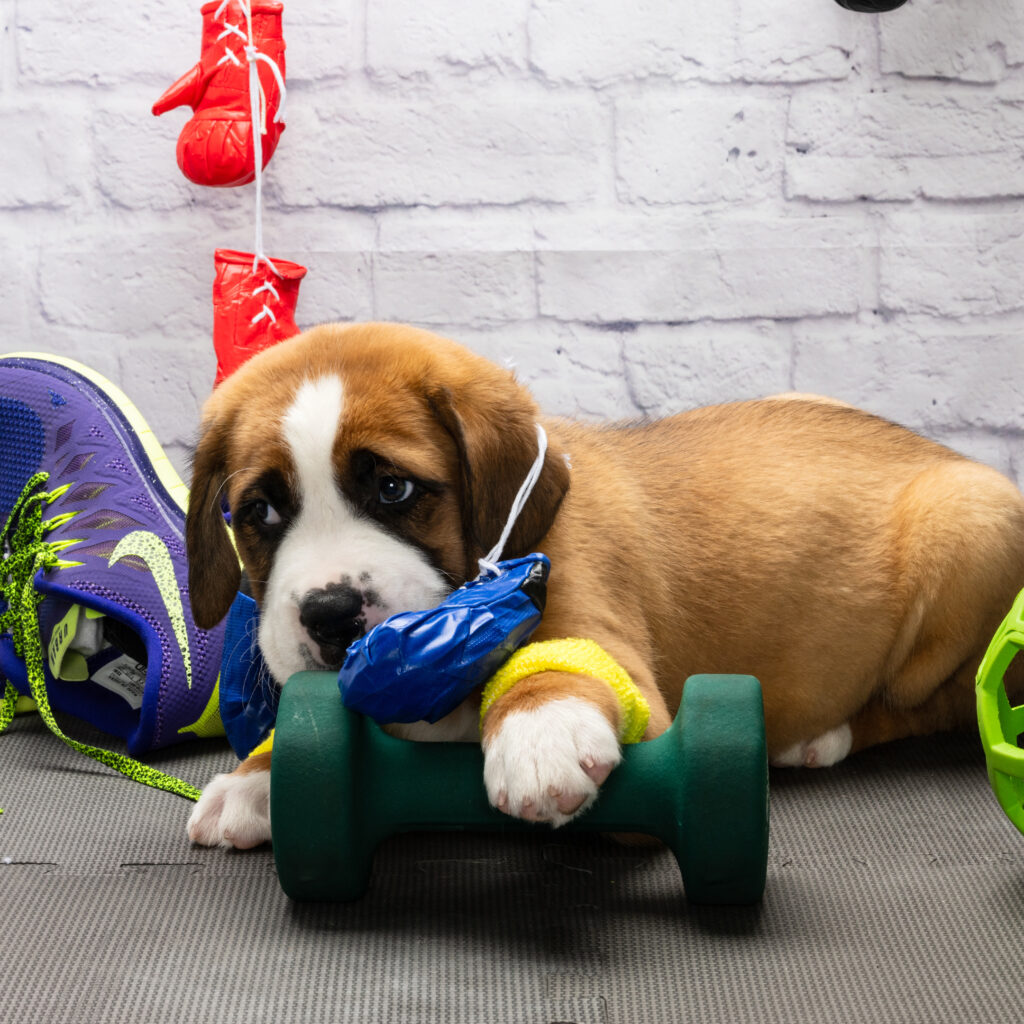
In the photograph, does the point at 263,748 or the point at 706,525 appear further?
the point at 706,525

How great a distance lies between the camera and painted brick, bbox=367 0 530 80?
333cm

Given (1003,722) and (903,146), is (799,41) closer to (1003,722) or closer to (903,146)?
(903,146)

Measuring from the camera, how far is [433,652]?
162cm

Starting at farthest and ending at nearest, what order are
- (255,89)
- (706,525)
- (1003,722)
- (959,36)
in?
(959,36), (255,89), (706,525), (1003,722)

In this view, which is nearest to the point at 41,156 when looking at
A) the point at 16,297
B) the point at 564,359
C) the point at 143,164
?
the point at 143,164

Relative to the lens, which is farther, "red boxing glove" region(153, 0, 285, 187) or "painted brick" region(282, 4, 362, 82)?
"painted brick" region(282, 4, 362, 82)

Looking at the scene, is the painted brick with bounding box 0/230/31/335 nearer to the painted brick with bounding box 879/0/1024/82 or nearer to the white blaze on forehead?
the white blaze on forehead

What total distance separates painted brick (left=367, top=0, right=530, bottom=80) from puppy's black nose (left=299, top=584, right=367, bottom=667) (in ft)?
6.88

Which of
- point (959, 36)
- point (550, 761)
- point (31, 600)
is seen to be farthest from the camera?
point (959, 36)

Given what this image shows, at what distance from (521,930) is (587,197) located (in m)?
2.29

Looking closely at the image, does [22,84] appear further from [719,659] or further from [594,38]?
[719,659]

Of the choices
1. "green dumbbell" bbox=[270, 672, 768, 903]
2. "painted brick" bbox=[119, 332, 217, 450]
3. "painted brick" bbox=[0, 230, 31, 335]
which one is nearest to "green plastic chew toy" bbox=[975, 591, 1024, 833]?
"green dumbbell" bbox=[270, 672, 768, 903]

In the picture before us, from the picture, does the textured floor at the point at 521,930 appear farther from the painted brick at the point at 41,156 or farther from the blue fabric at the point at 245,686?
the painted brick at the point at 41,156

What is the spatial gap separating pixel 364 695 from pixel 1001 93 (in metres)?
2.69
